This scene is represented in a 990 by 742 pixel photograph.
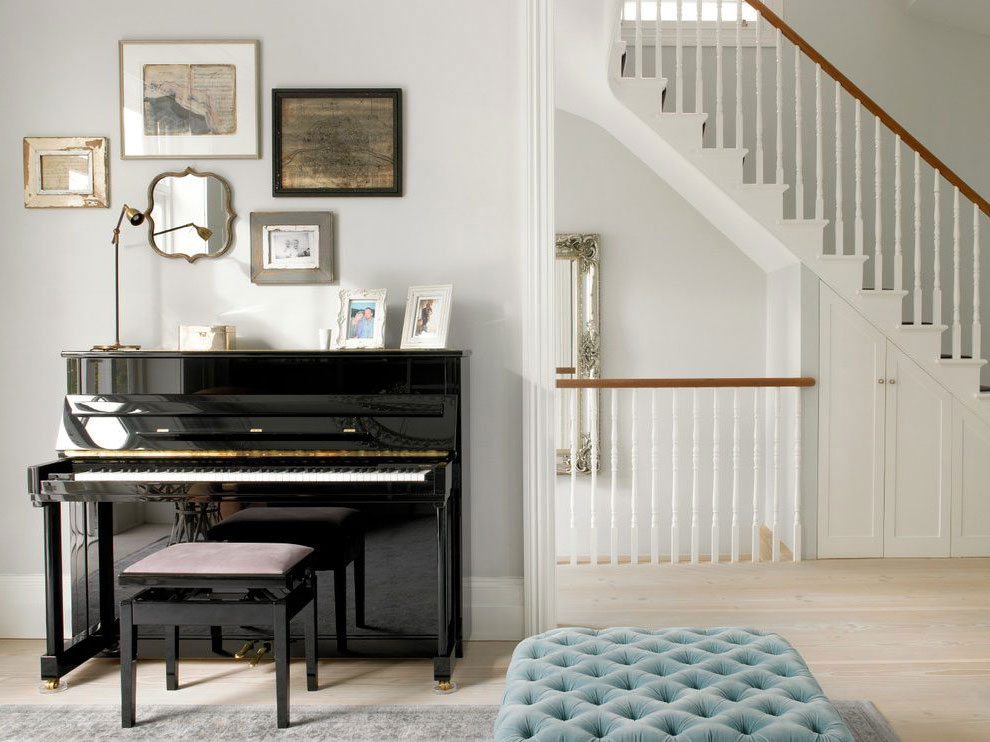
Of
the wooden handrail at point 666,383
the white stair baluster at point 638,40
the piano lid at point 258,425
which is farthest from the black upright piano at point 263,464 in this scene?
the white stair baluster at point 638,40

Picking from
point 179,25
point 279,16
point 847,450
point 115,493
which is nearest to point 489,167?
point 279,16

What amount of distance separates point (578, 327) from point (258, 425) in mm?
3304

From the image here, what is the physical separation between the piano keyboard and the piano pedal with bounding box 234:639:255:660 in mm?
673

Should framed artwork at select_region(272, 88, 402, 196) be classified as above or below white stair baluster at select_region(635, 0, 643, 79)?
below

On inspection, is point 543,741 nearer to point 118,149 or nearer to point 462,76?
point 462,76

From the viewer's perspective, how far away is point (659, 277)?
5.54 m

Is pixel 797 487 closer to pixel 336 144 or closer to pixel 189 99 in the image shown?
pixel 336 144

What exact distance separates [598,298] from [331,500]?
3352 millimetres

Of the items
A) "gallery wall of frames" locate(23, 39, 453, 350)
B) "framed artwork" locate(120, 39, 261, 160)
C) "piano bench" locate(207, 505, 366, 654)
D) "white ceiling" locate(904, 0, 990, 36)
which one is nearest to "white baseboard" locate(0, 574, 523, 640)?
"piano bench" locate(207, 505, 366, 654)

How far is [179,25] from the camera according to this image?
3.02 metres

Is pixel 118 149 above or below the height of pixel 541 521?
above

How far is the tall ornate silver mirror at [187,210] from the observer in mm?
3037

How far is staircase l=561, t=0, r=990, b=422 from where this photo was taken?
4.26m

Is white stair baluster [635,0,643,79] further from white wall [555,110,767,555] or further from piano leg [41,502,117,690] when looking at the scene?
piano leg [41,502,117,690]
